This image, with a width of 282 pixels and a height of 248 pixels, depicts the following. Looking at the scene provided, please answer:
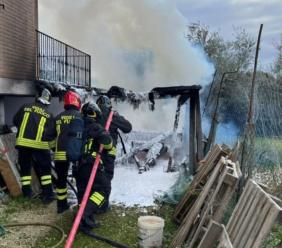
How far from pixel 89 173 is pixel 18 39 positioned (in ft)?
15.6

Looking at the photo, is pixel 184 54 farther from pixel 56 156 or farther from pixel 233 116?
pixel 56 156

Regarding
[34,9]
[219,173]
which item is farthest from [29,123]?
[34,9]

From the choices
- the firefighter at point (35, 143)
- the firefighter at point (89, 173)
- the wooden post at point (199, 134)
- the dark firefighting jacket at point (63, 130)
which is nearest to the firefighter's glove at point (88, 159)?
the firefighter at point (89, 173)

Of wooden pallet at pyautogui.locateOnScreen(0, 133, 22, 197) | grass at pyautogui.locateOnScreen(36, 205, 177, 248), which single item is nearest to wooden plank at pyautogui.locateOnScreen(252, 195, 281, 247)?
grass at pyautogui.locateOnScreen(36, 205, 177, 248)

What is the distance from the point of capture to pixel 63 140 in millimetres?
6000

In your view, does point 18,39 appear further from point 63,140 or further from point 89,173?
point 89,173

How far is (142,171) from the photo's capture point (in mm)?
9336

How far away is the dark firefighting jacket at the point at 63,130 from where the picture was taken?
5.99 metres

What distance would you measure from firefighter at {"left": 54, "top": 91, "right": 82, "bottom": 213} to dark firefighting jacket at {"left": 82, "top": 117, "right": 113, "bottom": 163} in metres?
0.34

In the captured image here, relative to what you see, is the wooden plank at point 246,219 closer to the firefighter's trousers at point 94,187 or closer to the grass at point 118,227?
the grass at point 118,227

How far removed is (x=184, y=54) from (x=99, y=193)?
35.9ft

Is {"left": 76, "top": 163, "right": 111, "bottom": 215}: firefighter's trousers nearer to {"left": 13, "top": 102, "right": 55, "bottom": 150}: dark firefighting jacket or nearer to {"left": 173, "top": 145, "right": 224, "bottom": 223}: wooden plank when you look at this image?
{"left": 173, "top": 145, "right": 224, "bottom": 223}: wooden plank

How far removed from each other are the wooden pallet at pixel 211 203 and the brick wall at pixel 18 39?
5.06 m

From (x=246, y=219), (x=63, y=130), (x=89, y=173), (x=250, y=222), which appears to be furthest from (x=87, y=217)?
(x=250, y=222)
